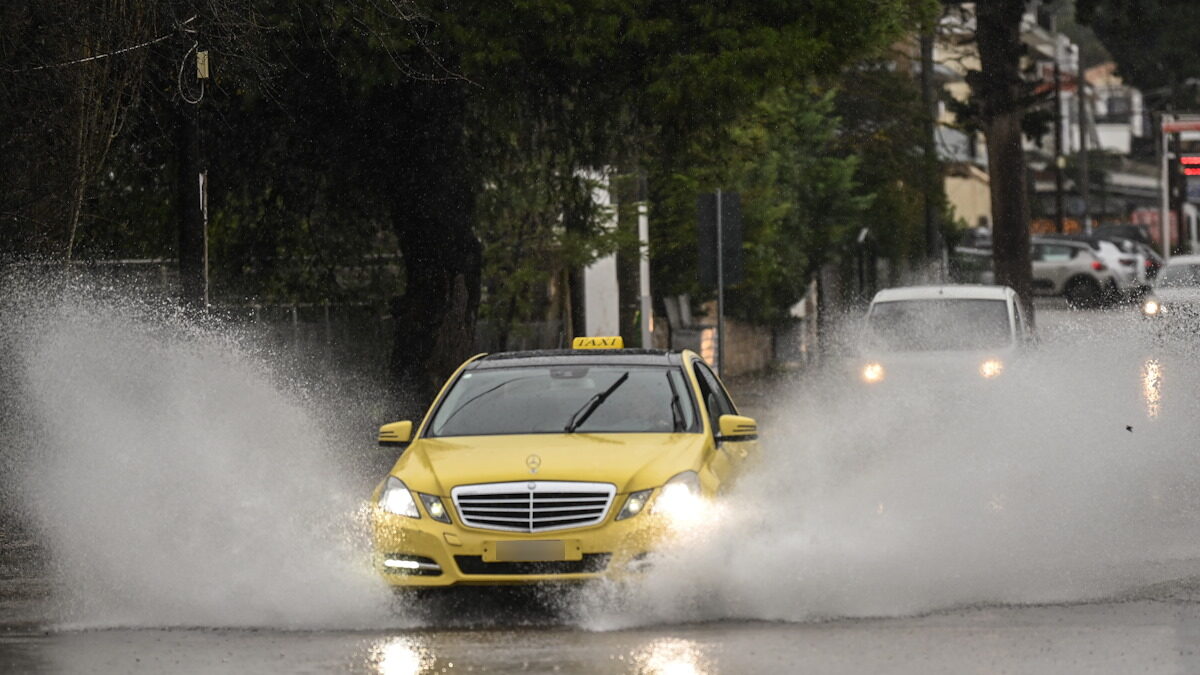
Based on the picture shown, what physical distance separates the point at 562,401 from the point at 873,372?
35.7ft

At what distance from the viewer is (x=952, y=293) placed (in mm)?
23641

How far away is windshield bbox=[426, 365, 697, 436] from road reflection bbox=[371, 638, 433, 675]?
2.13 metres

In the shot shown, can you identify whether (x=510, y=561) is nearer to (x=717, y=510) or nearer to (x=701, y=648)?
(x=717, y=510)

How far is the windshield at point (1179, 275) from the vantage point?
35.5m

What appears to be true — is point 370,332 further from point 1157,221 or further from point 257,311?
point 1157,221

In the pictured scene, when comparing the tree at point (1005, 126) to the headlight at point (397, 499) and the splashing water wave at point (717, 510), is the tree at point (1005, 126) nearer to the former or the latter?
the splashing water wave at point (717, 510)

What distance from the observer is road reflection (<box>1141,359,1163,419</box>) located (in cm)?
2217

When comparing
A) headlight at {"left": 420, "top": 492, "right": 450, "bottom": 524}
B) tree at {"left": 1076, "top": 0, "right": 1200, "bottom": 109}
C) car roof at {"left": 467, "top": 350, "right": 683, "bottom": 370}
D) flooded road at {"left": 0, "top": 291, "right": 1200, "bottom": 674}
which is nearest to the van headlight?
flooded road at {"left": 0, "top": 291, "right": 1200, "bottom": 674}

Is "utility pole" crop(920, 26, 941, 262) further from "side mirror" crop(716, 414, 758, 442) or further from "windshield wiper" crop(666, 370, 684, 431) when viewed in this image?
"side mirror" crop(716, 414, 758, 442)

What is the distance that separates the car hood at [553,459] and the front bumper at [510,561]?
0.23m

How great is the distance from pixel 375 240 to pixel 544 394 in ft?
50.5

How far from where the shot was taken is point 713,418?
1248 centimetres

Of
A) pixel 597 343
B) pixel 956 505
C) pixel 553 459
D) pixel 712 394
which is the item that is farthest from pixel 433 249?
pixel 553 459

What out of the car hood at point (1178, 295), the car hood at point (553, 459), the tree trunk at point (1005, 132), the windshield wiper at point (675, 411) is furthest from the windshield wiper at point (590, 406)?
the tree trunk at point (1005, 132)
